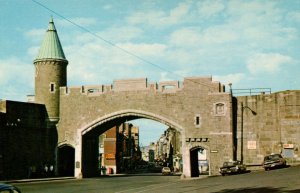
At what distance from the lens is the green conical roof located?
163 feet

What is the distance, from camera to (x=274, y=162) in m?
38.5

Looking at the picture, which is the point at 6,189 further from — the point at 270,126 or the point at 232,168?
the point at 270,126

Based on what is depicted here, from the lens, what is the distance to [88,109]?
49344 mm

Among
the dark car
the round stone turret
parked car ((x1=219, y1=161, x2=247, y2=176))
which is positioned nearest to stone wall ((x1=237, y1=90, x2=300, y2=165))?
parked car ((x1=219, y1=161, x2=247, y2=176))

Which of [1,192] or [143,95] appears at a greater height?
[143,95]

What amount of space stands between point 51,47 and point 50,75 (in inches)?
123

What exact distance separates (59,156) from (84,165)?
10.4 ft

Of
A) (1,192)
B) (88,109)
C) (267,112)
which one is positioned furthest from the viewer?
(88,109)

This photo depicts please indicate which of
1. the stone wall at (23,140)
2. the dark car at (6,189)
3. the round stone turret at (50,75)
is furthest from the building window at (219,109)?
the dark car at (6,189)

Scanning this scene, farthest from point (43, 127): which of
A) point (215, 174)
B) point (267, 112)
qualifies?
point (267, 112)

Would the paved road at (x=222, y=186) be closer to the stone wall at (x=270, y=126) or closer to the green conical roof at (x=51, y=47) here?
the stone wall at (x=270, y=126)

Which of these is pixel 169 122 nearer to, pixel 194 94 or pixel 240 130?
pixel 194 94

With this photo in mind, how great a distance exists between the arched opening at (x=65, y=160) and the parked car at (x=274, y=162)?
22887 mm

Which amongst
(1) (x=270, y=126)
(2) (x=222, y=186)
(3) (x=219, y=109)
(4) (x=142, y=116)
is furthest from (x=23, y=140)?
(2) (x=222, y=186)
